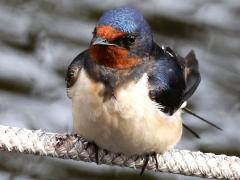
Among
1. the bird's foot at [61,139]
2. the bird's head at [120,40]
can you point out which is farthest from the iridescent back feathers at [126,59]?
the bird's foot at [61,139]

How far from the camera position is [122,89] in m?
3.20

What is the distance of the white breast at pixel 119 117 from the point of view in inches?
126

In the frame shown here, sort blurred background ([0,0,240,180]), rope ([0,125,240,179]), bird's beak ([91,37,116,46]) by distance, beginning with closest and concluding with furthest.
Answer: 1. bird's beak ([91,37,116,46])
2. rope ([0,125,240,179])
3. blurred background ([0,0,240,180])

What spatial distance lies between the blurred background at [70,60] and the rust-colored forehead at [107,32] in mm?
1388

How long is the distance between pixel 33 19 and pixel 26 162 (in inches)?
28.9

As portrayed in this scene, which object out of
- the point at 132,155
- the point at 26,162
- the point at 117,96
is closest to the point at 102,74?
the point at 117,96

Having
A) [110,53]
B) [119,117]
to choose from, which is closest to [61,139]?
[119,117]

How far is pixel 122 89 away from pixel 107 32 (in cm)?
16

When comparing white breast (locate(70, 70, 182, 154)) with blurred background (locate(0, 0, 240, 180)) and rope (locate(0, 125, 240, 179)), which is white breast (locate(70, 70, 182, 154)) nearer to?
rope (locate(0, 125, 240, 179))

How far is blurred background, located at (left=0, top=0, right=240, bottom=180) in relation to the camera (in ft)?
15.1

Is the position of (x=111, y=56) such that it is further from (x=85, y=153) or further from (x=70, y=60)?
(x=70, y=60)

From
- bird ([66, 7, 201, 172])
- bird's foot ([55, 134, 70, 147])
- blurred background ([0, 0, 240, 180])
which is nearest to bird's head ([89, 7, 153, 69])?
bird ([66, 7, 201, 172])

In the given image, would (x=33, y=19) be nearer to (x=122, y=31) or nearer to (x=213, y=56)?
(x=213, y=56)

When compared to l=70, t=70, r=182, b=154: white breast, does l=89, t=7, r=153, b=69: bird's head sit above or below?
above
